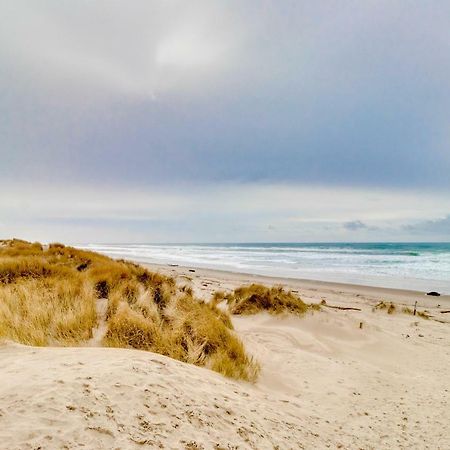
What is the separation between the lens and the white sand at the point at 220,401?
256 cm

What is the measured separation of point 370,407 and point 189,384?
8.22 ft

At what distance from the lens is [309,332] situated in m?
8.77

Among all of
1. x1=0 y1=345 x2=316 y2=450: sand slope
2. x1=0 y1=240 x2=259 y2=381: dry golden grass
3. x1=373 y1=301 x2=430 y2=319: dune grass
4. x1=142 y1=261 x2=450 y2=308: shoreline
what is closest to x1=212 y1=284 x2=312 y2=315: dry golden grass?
x1=0 y1=240 x2=259 y2=381: dry golden grass

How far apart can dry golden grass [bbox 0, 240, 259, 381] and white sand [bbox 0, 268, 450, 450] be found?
653 millimetres

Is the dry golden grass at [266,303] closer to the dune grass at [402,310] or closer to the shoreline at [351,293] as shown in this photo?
the shoreline at [351,293]

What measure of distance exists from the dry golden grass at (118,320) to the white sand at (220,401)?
0.65m

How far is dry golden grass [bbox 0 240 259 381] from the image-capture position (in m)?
5.09

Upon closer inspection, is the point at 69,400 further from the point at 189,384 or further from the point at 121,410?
the point at 189,384

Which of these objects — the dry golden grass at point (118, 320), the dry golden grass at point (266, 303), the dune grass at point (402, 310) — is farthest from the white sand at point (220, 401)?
the dune grass at point (402, 310)

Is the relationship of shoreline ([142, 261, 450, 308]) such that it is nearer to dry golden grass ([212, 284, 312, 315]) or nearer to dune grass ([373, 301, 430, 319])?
dune grass ([373, 301, 430, 319])

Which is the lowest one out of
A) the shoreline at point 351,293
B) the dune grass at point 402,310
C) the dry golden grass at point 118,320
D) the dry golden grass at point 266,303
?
the shoreline at point 351,293

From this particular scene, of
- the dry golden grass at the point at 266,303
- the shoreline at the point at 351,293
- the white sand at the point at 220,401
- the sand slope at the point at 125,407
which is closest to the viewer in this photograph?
the sand slope at the point at 125,407

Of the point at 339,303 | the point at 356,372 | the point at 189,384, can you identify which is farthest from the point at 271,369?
the point at 339,303

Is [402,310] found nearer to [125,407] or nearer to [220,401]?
[220,401]
